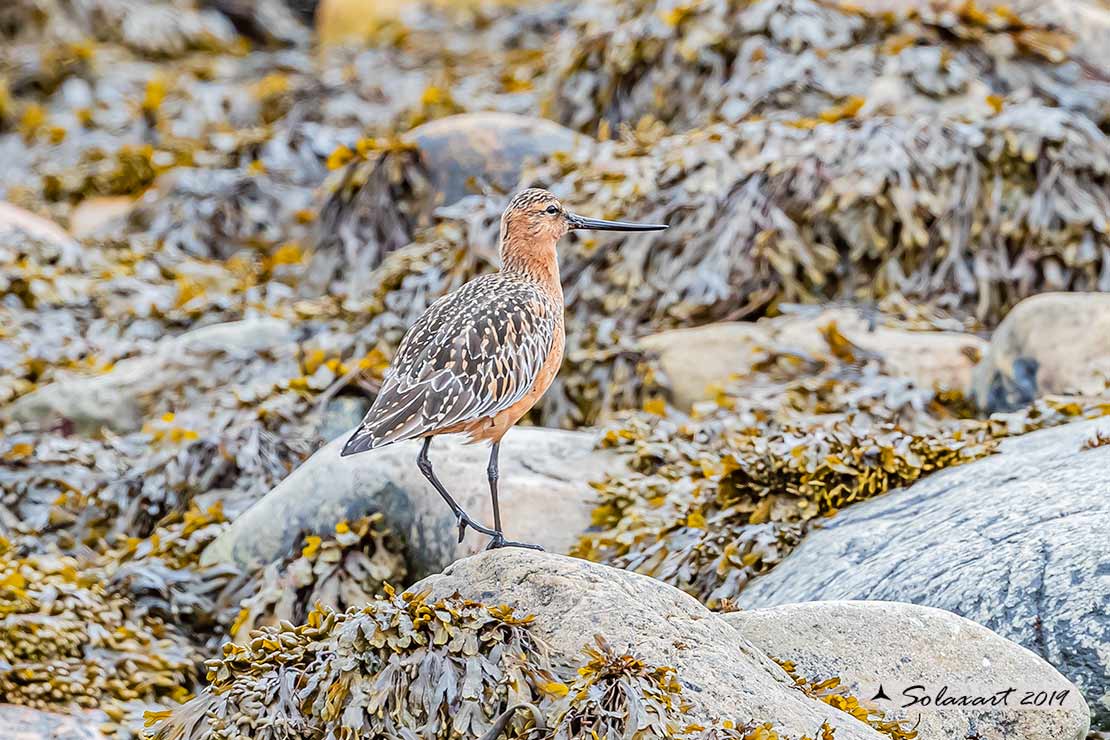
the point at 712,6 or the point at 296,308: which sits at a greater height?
the point at 712,6

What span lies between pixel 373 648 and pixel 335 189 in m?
5.60

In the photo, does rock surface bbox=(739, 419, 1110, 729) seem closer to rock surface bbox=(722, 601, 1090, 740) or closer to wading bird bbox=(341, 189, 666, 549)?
rock surface bbox=(722, 601, 1090, 740)

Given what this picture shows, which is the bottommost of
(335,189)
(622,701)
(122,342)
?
(122,342)

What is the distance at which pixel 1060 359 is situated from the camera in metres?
6.52

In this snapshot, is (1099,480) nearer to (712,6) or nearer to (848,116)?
(848,116)

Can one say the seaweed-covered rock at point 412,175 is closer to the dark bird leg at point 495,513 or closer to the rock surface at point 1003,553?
the rock surface at point 1003,553

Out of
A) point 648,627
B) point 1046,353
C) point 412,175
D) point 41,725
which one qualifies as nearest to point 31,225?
point 412,175

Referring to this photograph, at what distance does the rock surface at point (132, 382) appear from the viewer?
7645 millimetres

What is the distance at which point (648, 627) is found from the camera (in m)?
3.97

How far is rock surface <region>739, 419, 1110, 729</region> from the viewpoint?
4438 millimetres

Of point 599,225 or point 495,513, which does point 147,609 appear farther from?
point 599,225

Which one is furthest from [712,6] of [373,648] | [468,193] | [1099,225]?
[373,648]

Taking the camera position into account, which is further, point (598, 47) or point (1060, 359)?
point (598, 47)
